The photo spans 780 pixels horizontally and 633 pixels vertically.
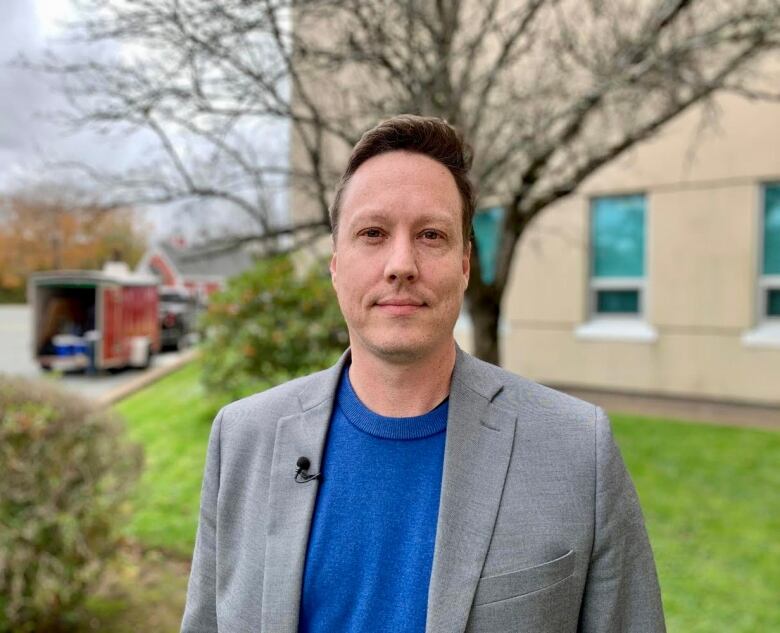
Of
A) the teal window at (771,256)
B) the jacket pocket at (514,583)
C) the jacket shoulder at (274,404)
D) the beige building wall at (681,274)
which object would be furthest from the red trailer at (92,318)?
the jacket pocket at (514,583)

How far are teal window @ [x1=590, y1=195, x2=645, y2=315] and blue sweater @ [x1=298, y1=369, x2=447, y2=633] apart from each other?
32.6ft

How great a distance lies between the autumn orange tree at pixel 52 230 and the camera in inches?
211

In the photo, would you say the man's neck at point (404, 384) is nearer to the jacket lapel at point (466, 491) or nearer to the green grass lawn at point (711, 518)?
the jacket lapel at point (466, 491)

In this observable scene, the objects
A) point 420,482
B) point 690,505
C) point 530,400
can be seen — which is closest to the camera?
point 420,482

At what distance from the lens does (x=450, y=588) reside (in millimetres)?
1306

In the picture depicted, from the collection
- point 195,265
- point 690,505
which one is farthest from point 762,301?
point 195,265

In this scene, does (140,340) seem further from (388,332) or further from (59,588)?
(388,332)

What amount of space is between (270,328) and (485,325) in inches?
135

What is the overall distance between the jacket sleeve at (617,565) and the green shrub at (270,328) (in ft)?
20.1

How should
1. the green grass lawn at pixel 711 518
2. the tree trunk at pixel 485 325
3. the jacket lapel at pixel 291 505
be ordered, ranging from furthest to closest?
1. the tree trunk at pixel 485 325
2. the green grass lawn at pixel 711 518
3. the jacket lapel at pixel 291 505

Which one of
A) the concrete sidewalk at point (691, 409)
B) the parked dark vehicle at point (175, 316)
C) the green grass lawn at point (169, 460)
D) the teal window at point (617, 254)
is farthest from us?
the parked dark vehicle at point (175, 316)

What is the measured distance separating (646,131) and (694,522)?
128 inches

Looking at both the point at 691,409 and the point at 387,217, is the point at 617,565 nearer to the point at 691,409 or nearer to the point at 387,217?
the point at 387,217

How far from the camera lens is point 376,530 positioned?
140 cm
